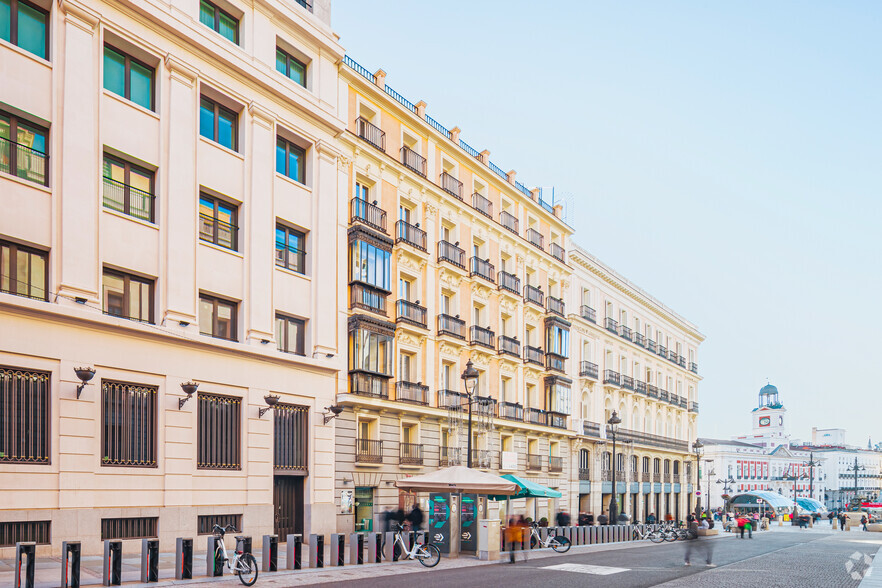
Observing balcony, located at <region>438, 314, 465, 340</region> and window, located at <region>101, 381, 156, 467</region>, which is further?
balcony, located at <region>438, 314, 465, 340</region>

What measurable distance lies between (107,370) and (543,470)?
29.9 m

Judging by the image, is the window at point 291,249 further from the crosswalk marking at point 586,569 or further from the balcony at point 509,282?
the balcony at point 509,282

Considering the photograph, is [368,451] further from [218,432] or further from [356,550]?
[356,550]

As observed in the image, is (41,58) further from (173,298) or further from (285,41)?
Result: (285,41)

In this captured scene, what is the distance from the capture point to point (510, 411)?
42.9 metres

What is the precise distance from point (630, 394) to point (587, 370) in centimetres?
887

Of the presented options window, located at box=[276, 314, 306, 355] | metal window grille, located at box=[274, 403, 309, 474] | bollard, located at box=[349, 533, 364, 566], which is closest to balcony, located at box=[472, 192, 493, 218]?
window, located at box=[276, 314, 306, 355]

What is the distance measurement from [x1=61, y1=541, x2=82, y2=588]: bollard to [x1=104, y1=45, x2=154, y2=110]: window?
12.2 m

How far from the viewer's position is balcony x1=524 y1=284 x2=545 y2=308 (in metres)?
46.1

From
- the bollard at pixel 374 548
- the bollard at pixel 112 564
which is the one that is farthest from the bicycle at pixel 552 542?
the bollard at pixel 112 564

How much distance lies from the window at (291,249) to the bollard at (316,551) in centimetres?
1039

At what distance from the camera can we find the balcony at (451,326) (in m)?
37.6

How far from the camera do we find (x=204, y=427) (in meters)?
23.7

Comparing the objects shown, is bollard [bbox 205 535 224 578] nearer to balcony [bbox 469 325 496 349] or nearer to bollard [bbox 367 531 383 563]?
bollard [bbox 367 531 383 563]
